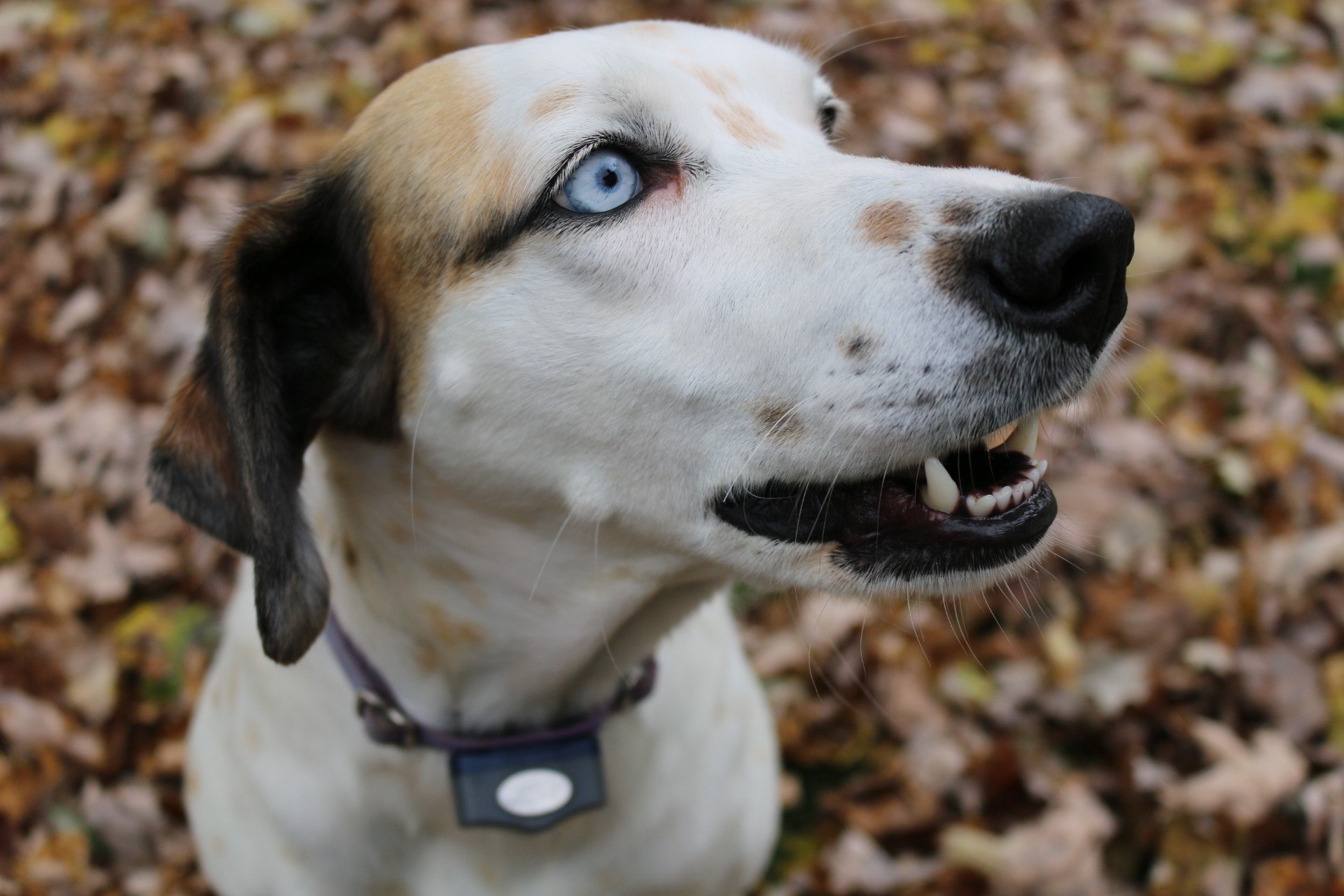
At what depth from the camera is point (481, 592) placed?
6.63 feet

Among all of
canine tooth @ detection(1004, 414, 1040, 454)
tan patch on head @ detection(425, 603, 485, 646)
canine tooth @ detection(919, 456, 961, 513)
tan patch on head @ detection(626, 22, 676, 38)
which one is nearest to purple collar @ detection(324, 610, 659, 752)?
tan patch on head @ detection(425, 603, 485, 646)

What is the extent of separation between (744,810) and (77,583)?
2.52m

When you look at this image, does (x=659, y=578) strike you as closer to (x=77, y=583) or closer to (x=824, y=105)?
(x=824, y=105)

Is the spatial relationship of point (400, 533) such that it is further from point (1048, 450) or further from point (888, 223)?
point (1048, 450)

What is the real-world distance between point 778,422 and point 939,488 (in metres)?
0.26

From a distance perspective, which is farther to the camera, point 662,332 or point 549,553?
point 549,553

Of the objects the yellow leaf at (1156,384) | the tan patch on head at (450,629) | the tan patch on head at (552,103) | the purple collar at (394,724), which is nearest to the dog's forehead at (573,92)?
the tan patch on head at (552,103)

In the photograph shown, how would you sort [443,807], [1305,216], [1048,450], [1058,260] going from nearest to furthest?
1. [1058,260]
2. [443,807]
3. [1048,450]
4. [1305,216]

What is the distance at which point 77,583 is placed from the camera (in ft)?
12.4

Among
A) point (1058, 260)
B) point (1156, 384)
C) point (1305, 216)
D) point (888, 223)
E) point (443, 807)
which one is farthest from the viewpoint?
point (1305, 216)

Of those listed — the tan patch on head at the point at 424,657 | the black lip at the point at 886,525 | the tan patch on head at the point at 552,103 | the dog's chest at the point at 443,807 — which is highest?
the tan patch on head at the point at 552,103

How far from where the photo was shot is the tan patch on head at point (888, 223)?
1642 mm

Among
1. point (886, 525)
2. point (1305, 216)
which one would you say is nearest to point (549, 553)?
point (886, 525)

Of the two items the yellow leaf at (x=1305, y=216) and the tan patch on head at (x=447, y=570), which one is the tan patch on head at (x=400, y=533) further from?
the yellow leaf at (x=1305, y=216)
